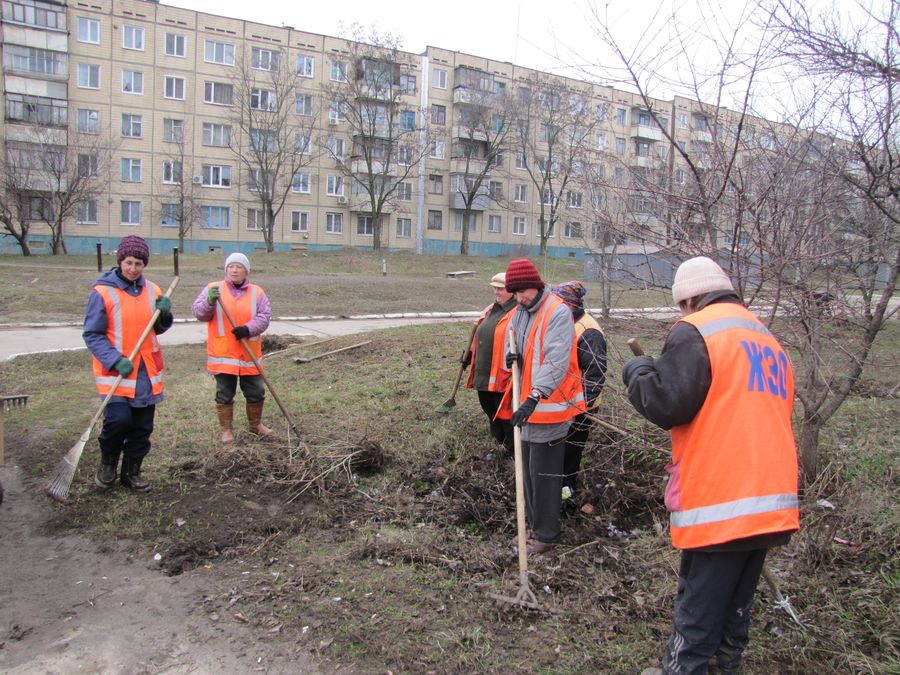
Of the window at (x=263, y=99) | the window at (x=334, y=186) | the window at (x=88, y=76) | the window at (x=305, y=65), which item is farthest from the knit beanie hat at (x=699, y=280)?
the window at (x=305, y=65)

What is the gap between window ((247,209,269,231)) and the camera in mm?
42806

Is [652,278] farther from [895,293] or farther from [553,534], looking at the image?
[553,534]

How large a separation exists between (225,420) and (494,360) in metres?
2.38

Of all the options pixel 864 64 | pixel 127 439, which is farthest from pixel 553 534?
pixel 864 64

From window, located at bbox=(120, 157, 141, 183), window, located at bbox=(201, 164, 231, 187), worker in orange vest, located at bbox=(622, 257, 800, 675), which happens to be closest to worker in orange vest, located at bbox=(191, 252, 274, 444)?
worker in orange vest, located at bbox=(622, 257, 800, 675)

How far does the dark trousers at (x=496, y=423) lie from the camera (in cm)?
553

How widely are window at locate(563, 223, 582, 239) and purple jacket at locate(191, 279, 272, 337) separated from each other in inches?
106

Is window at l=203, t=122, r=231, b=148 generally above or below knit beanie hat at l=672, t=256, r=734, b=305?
above

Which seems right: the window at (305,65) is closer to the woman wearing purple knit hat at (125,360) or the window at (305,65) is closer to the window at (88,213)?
the window at (88,213)

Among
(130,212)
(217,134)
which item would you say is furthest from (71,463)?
(217,134)

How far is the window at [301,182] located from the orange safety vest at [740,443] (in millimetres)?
44003

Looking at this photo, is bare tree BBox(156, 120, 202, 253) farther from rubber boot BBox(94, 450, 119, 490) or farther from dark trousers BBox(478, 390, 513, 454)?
dark trousers BBox(478, 390, 513, 454)

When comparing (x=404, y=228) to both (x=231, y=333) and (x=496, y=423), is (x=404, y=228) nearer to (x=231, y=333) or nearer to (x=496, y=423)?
(x=231, y=333)

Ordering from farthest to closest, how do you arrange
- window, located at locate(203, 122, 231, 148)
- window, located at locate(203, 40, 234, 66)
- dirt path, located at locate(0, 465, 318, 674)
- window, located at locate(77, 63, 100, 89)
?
1. window, located at locate(203, 122, 231, 148)
2. window, located at locate(203, 40, 234, 66)
3. window, located at locate(77, 63, 100, 89)
4. dirt path, located at locate(0, 465, 318, 674)
